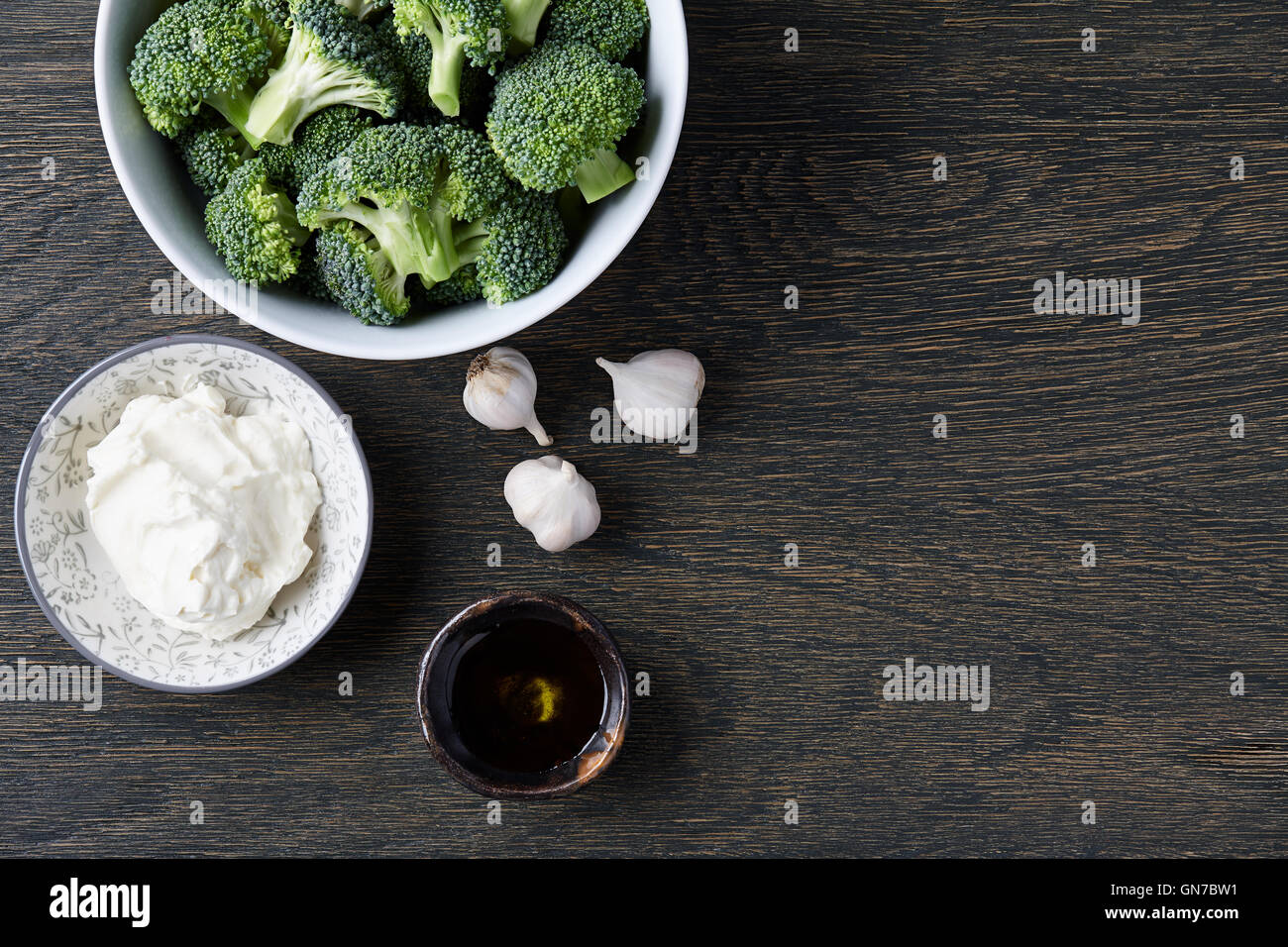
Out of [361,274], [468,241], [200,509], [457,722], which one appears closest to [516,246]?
[468,241]

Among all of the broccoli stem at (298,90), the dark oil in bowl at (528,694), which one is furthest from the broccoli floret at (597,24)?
the dark oil in bowl at (528,694)

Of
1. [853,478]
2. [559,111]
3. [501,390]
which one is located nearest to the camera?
[559,111]

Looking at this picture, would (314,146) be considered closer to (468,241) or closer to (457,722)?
(468,241)

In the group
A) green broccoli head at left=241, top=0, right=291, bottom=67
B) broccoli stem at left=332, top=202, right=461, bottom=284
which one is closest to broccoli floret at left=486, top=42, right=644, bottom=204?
broccoli stem at left=332, top=202, right=461, bottom=284

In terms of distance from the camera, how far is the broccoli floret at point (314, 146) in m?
1.17

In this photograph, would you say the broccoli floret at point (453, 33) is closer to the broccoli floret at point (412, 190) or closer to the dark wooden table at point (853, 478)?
the broccoli floret at point (412, 190)

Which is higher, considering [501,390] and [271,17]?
[271,17]

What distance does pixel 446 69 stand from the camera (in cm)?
113

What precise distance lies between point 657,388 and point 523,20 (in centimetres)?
50

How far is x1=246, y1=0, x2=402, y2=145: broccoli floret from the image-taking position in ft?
3.63

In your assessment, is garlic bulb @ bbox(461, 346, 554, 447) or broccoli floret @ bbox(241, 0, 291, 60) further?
garlic bulb @ bbox(461, 346, 554, 447)

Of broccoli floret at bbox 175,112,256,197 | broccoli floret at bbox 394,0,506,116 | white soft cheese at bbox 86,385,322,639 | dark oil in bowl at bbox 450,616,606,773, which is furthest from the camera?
Answer: dark oil in bowl at bbox 450,616,606,773

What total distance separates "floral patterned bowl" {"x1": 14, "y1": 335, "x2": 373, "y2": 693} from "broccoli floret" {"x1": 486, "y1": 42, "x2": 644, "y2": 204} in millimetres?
Result: 443

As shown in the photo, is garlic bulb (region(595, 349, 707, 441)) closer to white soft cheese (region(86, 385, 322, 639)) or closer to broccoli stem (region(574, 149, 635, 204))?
broccoli stem (region(574, 149, 635, 204))
